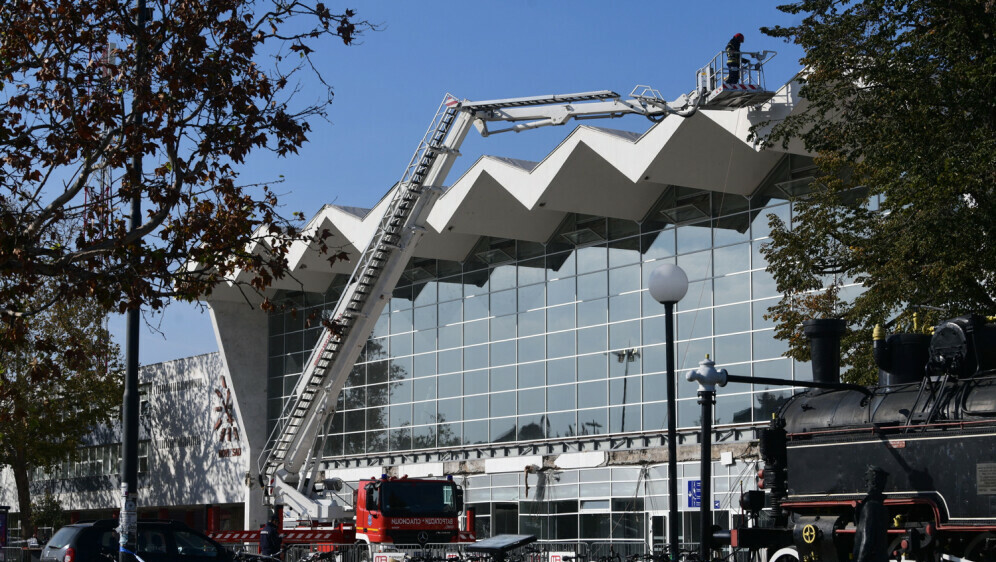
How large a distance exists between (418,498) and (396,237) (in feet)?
29.1

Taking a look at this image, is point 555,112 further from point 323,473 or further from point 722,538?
point 323,473

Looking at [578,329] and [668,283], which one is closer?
[668,283]

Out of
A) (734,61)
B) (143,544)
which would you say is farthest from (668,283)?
(734,61)

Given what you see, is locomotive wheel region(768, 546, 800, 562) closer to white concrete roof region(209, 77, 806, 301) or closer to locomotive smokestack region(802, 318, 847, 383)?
locomotive smokestack region(802, 318, 847, 383)

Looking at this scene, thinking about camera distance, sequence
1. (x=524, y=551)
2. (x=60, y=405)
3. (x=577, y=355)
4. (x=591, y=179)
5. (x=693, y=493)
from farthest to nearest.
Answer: (x=60, y=405), (x=577, y=355), (x=591, y=179), (x=693, y=493), (x=524, y=551)

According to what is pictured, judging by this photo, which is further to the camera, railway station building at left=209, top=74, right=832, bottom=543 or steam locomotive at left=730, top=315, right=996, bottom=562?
railway station building at left=209, top=74, right=832, bottom=543

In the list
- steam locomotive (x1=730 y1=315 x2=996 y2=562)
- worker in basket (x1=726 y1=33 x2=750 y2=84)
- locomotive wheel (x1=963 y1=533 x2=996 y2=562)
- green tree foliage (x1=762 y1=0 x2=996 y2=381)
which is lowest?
locomotive wheel (x1=963 y1=533 x2=996 y2=562)

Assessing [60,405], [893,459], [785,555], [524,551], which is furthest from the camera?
[60,405]

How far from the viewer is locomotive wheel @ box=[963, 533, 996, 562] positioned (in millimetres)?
13750

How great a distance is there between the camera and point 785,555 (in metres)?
16.7

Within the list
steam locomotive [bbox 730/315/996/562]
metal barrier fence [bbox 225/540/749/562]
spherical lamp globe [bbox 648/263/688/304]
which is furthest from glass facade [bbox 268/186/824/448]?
spherical lamp globe [bbox 648/263/688/304]

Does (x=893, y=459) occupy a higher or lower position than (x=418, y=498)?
higher

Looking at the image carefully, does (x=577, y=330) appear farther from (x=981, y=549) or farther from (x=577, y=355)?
(x=981, y=549)

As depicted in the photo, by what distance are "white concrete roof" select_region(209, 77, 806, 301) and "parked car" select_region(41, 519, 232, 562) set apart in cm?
828
